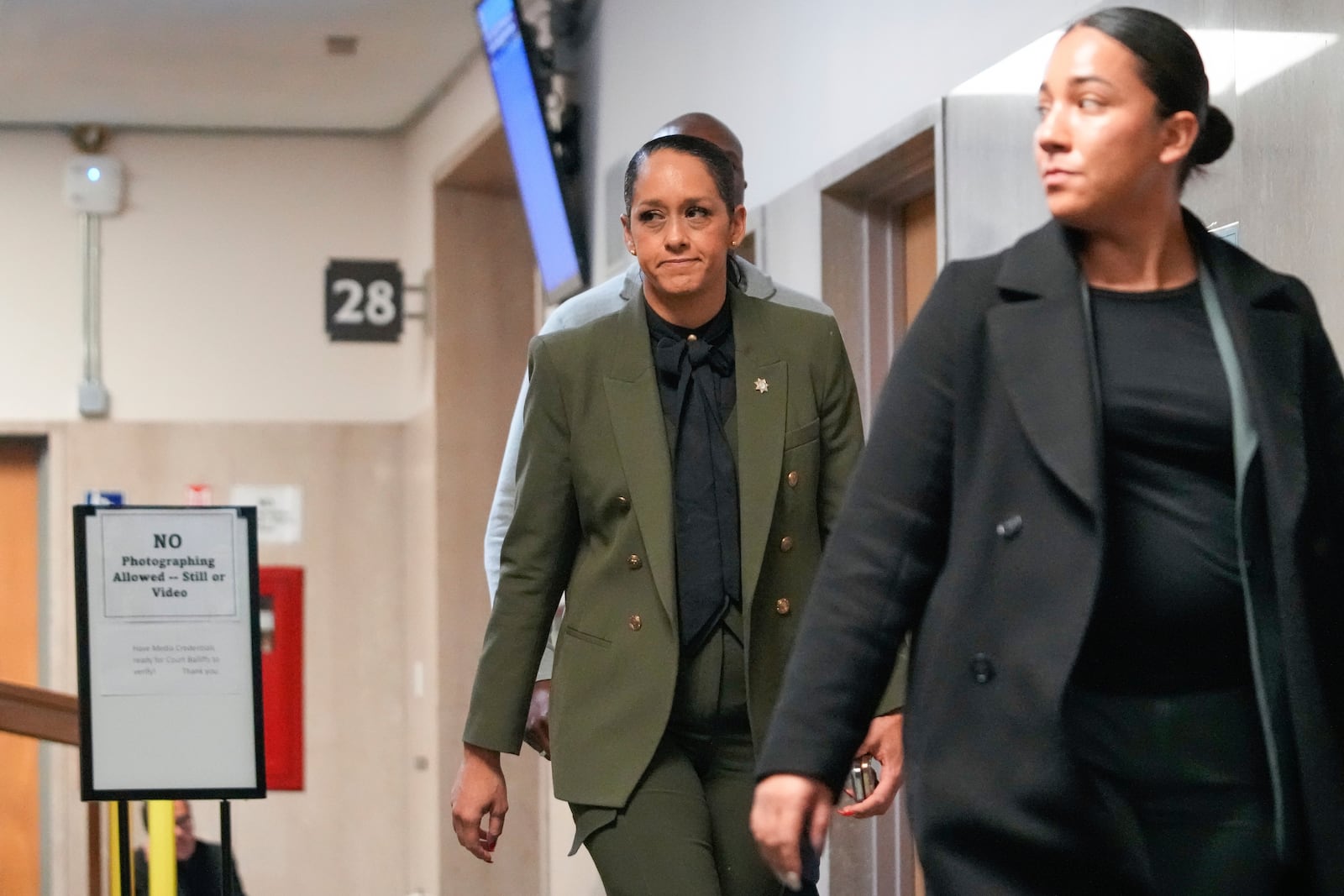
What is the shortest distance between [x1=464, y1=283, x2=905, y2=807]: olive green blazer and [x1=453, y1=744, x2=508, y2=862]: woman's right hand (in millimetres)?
40

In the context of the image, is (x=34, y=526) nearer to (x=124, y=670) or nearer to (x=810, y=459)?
(x=124, y=670)

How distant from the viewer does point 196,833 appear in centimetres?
739

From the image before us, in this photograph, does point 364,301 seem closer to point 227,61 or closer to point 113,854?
point 227,61

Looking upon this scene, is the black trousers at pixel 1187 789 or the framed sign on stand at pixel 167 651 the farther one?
the framed sign on stand at pixel 167 651

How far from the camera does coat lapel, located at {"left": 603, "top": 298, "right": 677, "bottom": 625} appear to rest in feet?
6.58

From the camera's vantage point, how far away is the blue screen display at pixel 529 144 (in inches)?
209

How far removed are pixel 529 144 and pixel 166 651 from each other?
2761 millimetres

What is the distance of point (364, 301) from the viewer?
25.7ft

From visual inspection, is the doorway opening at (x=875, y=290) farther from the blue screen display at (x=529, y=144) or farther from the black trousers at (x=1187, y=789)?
the black trousers at (x=1187, y=789)

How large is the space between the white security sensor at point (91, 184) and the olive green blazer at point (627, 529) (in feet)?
19.4

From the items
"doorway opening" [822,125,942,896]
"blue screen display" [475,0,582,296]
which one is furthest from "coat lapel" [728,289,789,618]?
"blue screen display" [475,0,582,296]

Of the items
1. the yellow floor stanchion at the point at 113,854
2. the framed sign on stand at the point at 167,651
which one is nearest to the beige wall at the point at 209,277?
the yellow floor stanchion at the point at 113,854

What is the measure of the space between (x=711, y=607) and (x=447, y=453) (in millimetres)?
5038

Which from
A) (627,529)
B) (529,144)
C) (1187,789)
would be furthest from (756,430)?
(529,144)
